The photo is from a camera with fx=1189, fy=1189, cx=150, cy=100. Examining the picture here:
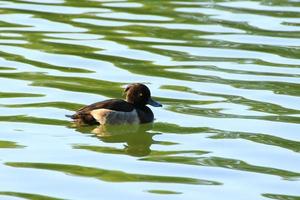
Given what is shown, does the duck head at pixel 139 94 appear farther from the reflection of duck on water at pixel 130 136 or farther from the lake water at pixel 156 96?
the reflection of duck on water at pixel 130 136

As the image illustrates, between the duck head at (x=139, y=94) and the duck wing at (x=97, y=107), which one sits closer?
the duck wing at (x=97, y=107)

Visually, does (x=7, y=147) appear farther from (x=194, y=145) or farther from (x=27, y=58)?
(x=27, y=58)

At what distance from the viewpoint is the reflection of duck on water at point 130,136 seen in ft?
37.0

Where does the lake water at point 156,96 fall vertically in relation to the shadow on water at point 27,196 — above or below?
above

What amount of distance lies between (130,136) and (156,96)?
5.01ft

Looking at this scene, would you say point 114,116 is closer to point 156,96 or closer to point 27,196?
point 156,96

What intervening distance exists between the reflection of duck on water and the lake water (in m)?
0.02

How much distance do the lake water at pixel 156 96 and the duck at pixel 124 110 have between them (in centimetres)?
12

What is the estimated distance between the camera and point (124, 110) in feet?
40.8

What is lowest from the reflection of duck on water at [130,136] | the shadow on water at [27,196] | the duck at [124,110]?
the reflection of duck on water at [130,136]

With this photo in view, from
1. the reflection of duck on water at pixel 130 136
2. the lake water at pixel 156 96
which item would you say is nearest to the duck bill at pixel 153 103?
the lake water at pixel 156 96

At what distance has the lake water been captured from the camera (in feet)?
→ 32.6

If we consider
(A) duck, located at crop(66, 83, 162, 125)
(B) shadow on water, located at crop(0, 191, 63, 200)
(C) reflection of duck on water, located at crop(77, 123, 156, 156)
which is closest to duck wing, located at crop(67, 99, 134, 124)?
(A) duck, located at crop(66, 83, 162, 125)

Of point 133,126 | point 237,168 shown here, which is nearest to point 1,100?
point 133,126
